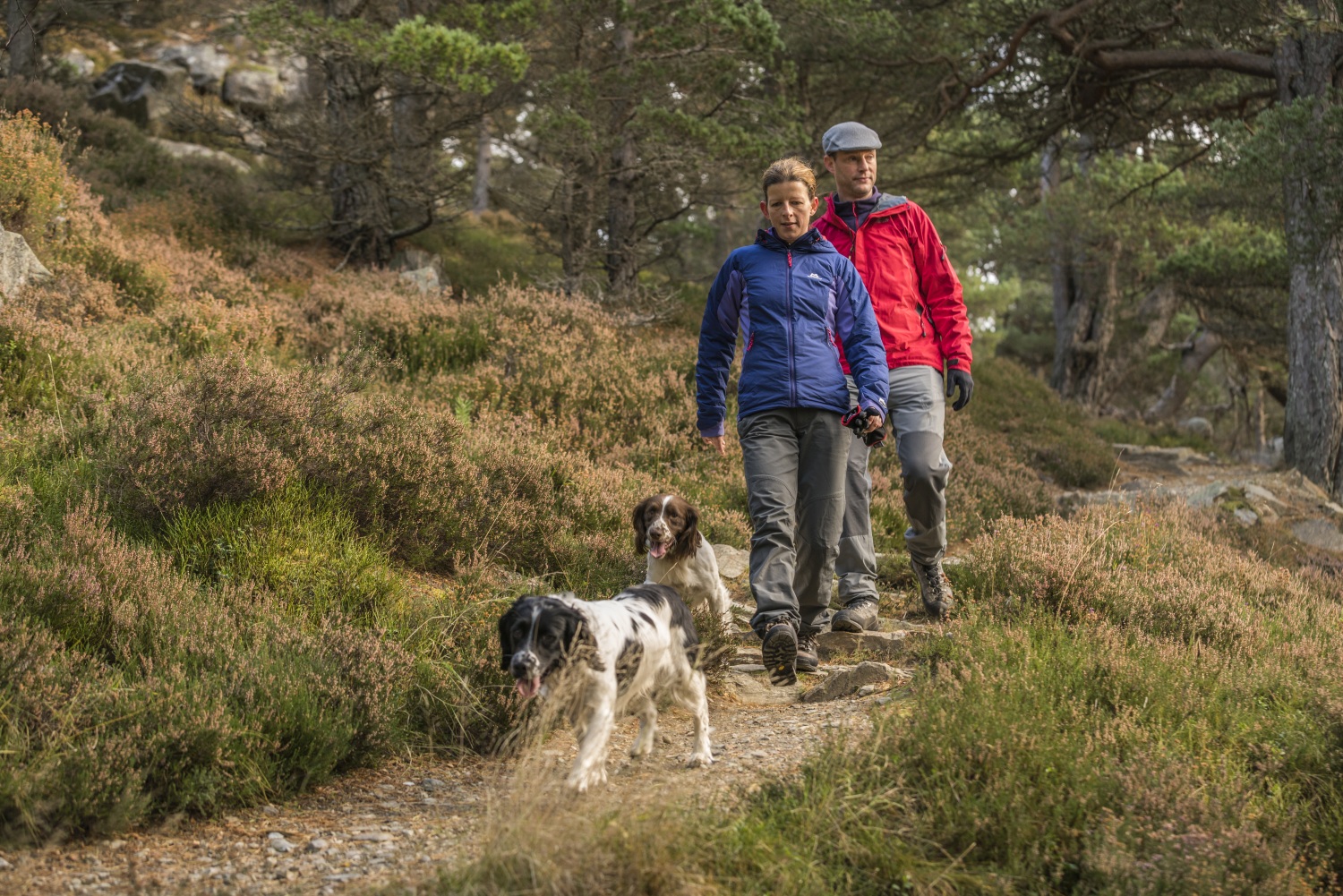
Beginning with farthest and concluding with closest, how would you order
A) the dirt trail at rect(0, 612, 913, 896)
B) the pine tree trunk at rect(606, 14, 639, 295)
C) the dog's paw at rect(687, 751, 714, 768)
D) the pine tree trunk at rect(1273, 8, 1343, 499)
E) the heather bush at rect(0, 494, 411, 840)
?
the pine tree trunk at rect(606, 14, 639, 295) → the pine tree trunk at rect(1273, 8, 1343, 499) → the dog's paw at rect(687, 751, 714, 768) → the heather bush at rect(0, 494, 411, 840) → the dirt trail at rect(0, 612, 913, 896)

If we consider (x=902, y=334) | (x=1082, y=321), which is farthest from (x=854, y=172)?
(x=1082, y=321)

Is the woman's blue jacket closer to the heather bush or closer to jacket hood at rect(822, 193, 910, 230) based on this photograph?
jacket hood at rect(822, 193, 910, 230)

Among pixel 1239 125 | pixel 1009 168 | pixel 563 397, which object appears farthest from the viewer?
pixel 1009 168

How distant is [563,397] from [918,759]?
20.0 ft

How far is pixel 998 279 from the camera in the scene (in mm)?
37406

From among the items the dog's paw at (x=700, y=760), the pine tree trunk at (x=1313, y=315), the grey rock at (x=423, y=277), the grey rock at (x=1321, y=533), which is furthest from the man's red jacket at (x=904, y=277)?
the grey rock at (x=423, y=277)

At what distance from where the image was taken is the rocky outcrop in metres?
8.04

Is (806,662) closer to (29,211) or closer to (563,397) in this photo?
(563,397)

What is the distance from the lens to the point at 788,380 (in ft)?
16.5

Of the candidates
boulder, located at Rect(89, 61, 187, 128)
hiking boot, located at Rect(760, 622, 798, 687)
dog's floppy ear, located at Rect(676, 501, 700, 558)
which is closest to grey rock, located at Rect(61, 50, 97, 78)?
boulder, located at Rect(89, 61, 187, 128)

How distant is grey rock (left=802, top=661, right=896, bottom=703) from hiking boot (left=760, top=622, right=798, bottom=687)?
0.52 feet

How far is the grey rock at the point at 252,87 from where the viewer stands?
78.3 feet

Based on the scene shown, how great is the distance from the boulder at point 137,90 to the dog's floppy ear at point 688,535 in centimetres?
1832

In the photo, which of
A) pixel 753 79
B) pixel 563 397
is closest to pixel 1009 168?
pixel 753 79
